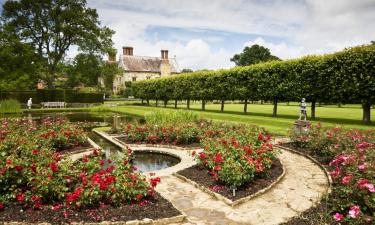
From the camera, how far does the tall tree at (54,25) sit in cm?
4031

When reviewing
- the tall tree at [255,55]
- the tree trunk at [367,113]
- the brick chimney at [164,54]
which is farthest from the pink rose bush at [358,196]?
the tall tree at [255,55]

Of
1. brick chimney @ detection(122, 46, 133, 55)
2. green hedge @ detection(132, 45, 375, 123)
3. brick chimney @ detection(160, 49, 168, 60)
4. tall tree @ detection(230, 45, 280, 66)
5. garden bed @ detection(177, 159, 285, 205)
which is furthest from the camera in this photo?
tall tree @ detection(230, 45, 280, 66)

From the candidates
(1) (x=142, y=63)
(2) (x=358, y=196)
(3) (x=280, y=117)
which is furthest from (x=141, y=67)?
(2) (x=358, y=196)

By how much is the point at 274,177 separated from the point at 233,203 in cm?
201

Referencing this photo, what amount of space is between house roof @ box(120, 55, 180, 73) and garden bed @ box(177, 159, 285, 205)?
70.0 meters

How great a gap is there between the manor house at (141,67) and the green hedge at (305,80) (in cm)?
4593

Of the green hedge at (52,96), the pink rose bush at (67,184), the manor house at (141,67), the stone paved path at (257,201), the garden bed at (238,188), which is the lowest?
the stone paved path at (257,201)

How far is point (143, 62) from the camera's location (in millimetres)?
79062

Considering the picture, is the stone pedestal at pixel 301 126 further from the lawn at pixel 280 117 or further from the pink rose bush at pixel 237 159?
the pink rose bush at pixel 237 159

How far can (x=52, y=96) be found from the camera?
1714 inches

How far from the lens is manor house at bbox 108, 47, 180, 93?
249ft

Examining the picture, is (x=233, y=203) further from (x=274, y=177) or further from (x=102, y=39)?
(x=102, y=39)

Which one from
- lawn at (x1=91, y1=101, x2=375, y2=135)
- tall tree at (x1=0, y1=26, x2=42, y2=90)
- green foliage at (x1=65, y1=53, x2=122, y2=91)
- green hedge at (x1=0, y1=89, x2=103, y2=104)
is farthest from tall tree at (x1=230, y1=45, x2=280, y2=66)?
tall tree at (x1=0, y1=26, x2=42, y2=90)

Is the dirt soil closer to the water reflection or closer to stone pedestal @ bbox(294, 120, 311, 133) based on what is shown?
the water reflection
